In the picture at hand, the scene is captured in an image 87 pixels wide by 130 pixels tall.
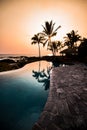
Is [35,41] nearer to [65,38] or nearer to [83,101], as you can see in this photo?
[65,38]

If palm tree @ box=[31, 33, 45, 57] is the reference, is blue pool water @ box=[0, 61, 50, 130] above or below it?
below

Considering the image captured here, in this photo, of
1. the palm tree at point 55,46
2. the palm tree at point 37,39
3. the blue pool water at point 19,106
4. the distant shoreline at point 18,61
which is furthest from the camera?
the palm tree at point 37,39

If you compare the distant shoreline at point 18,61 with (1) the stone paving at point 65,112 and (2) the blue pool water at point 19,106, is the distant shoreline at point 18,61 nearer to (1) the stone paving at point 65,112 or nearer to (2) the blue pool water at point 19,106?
(2) the blue pool water at point 19,106

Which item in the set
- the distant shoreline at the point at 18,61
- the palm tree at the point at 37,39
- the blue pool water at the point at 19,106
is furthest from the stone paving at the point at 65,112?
the palm tree at the point at 37,39

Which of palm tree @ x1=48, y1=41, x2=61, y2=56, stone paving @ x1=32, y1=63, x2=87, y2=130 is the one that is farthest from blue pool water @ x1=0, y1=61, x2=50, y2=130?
palm tree @ x1=48, y1=41, x2=61, y2=56

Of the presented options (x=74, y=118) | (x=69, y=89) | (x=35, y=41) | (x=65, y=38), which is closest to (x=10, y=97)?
(x=69, y=89)

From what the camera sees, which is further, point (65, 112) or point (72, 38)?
point (72, 38)

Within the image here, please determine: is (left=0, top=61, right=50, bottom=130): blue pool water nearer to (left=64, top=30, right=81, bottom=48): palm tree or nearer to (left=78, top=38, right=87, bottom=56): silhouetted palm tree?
(left=78, top=38, right=87, bottom=56): silhouetted palm tree

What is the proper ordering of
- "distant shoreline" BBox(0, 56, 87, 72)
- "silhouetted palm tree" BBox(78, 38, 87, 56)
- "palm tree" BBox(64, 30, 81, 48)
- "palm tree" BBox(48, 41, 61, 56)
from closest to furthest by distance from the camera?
"distant shoreline" BBox(0, 56, 87, 72) < "silhouetted palm tree" BBox(78, 38, 87, 56) < "palm tree" BBox(64, 30, 81, 48) < "palm tree" BBox(48, 41, 61, 56)

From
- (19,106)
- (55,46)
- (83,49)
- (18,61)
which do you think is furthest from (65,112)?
(55,46)

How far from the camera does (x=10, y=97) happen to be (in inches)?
426

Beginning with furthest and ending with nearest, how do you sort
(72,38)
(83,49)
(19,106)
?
(72,38) → (83,49) → (19,106)

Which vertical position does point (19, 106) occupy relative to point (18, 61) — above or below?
below

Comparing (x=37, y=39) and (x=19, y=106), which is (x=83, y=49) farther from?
(x=19, y=106)
